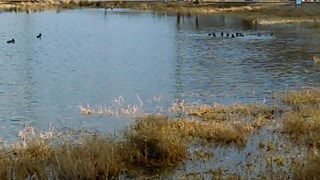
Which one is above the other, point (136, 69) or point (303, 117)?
point (303, 117)

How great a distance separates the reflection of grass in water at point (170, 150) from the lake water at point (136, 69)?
214 centimetres

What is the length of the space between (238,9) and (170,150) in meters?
56.8

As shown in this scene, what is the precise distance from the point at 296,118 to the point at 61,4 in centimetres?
7238

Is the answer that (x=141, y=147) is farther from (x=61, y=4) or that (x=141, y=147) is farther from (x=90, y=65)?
(x=61, y=4)

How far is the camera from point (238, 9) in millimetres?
66625

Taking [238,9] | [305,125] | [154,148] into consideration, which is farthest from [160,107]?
[238,9]

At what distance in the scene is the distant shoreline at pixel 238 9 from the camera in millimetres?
53625

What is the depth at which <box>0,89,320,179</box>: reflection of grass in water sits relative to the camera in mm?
10172

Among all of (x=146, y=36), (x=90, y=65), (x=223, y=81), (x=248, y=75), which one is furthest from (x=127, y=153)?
(x=146, y=36)

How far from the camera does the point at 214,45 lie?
35.5 meters

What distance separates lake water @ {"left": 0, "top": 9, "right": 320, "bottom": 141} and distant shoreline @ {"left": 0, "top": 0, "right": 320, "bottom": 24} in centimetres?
649

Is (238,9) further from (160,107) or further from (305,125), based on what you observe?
(305,125)

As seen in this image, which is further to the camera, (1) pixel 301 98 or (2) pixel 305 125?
(1) pixel 301 98

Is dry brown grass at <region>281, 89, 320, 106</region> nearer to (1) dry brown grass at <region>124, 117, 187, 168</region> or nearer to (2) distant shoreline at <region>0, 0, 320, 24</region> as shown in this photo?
(1) dry brown grass at <region>124, 117, 187, 168</region>
